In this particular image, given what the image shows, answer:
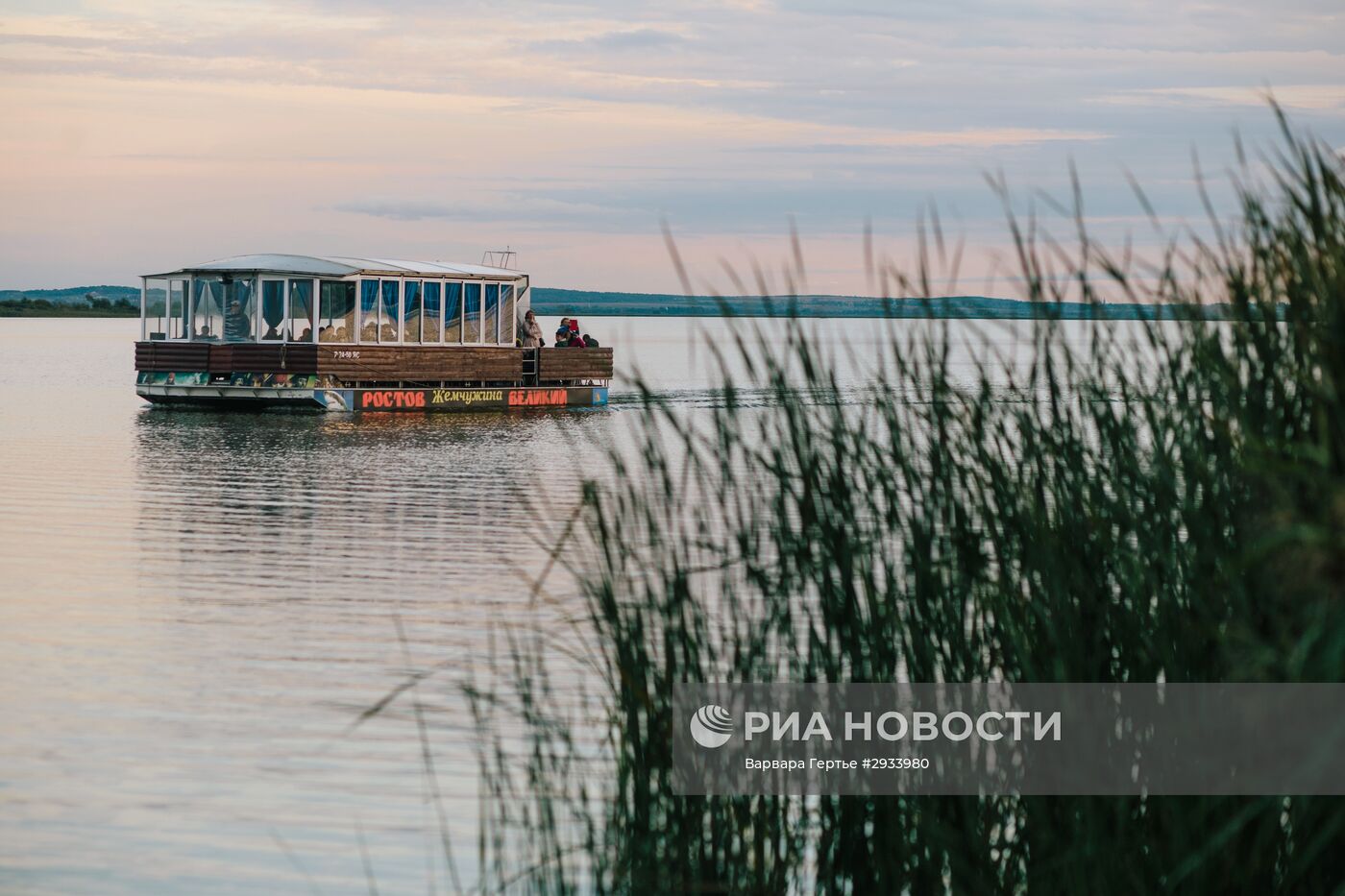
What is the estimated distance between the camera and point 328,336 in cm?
2980

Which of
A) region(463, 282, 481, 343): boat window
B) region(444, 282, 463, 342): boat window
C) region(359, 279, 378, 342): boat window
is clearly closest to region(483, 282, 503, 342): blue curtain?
region(463, 282, 481, 343): boat window

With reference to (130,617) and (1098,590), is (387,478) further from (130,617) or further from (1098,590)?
(1098,590)

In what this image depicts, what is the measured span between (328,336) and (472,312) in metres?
3.13

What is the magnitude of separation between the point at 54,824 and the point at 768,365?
3811 mm

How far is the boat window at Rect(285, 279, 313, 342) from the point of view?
2942cm

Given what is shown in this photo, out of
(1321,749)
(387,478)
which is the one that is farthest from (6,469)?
(1321,749)

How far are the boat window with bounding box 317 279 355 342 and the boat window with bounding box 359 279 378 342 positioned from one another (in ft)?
0.65

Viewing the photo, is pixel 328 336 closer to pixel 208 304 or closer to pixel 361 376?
pixel 361 376

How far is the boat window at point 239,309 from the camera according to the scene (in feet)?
97.3

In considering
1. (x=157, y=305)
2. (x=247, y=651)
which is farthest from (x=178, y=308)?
(x=247, y=651)

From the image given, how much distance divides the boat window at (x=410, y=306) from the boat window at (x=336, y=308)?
3.51 ft

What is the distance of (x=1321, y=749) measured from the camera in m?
2.69

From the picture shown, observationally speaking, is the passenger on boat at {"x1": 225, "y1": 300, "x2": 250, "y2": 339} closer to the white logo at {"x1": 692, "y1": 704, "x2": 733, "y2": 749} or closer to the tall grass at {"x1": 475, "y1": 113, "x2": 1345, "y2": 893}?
the tall grass at {"x1": 475, "y1": 113, "x2": 1345, "y2": 893}

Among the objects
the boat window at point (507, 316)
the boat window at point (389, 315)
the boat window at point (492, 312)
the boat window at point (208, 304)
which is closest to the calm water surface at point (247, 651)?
the boat window at point (208, 304)
